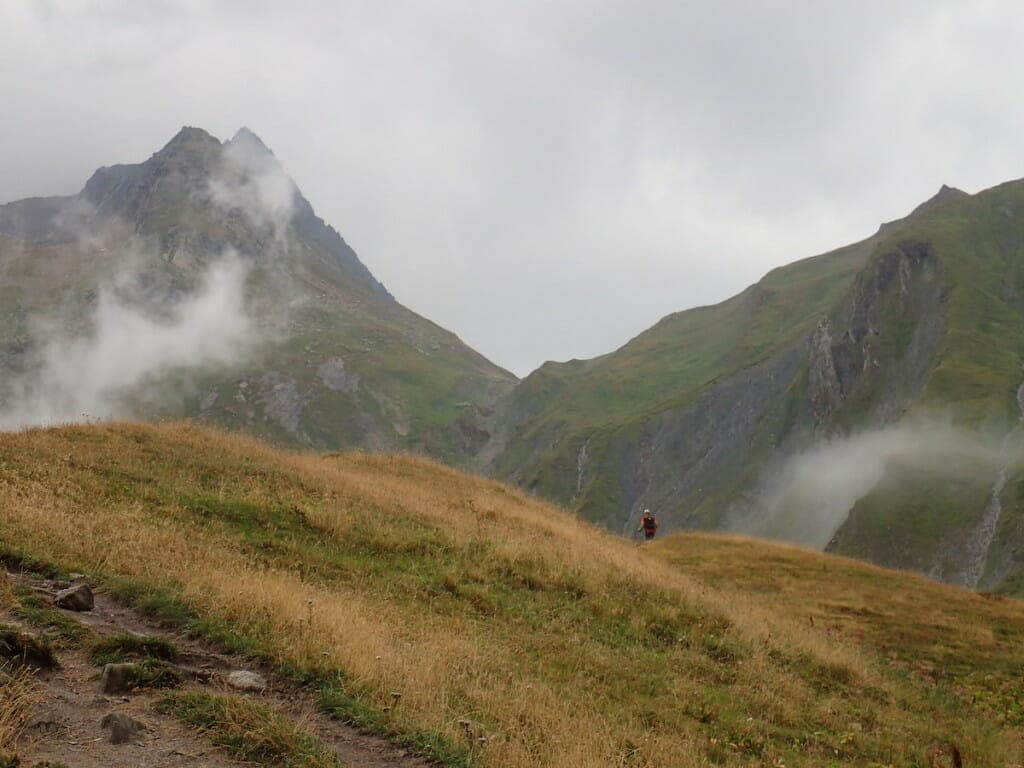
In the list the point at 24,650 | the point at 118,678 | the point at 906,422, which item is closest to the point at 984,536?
the point at 906,422

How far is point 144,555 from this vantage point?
12.9m

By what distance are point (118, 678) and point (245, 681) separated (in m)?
1.37

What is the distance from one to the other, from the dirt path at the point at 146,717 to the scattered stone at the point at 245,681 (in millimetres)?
90

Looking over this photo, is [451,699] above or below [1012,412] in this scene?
below

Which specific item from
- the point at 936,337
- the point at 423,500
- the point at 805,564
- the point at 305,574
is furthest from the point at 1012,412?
the point at 305,574

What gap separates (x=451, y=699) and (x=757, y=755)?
15.8 feet

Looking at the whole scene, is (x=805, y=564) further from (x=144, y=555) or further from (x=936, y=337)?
(x=936, y=337)

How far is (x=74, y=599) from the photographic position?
10.5 metres

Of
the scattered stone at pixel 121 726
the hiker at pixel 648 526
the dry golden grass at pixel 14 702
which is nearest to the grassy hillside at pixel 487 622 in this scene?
the scattered stone at pixel 121 726

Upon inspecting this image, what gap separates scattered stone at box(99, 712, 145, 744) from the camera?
739 centimetres

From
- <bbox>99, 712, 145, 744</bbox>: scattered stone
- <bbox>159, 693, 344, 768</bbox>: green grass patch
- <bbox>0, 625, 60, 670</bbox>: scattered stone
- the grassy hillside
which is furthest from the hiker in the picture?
<bbox>99, 712, 145, 744</bbox>: scattered stone

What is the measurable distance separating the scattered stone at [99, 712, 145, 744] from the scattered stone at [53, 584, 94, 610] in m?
3.41

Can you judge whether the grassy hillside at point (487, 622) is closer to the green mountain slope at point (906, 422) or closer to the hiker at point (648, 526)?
the hiker at point (648, 526)

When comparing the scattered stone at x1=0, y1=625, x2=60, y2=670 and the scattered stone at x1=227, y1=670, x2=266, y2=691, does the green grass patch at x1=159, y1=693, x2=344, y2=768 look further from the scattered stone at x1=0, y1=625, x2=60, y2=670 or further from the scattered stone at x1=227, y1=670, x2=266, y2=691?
the scattered stone at x1=0, y1=625, x2=60, y2=670
